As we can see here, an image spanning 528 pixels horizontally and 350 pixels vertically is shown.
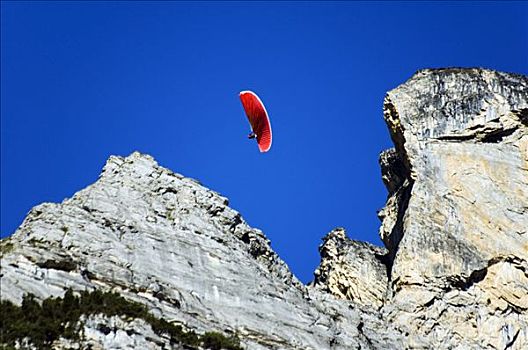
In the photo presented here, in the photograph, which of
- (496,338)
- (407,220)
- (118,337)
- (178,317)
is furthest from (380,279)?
(118,337)

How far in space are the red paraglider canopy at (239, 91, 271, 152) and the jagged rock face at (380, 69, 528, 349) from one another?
1374cm

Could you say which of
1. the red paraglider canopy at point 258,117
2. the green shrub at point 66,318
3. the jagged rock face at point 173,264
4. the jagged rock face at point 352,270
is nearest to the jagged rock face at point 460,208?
the jagged rock face at point 352,270

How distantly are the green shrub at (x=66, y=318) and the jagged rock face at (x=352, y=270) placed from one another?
31.7 metres

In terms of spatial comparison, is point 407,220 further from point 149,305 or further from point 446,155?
point 149,305

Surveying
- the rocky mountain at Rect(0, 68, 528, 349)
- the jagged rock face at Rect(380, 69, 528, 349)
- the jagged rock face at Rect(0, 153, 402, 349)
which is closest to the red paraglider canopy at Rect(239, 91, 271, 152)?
the jagged rock face at Rect(0, 153, 402, 349)

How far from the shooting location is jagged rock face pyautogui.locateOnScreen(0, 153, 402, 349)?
57250mm

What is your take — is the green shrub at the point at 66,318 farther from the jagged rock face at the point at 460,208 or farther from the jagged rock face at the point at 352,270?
the jagged rock face at the point at 352,270

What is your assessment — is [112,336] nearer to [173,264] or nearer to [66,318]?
[66,318]

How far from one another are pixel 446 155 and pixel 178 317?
32.8m

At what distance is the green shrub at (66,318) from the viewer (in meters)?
50.7

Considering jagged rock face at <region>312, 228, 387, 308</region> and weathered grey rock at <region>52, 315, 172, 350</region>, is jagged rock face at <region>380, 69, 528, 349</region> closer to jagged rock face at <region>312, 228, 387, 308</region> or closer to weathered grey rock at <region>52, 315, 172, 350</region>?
jagged rock face at <region>312, 228, 387, 308</region>

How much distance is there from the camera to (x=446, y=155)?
279ft

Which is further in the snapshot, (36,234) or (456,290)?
(456,290)

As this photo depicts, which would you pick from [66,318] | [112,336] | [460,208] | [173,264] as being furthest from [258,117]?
[66,318]
